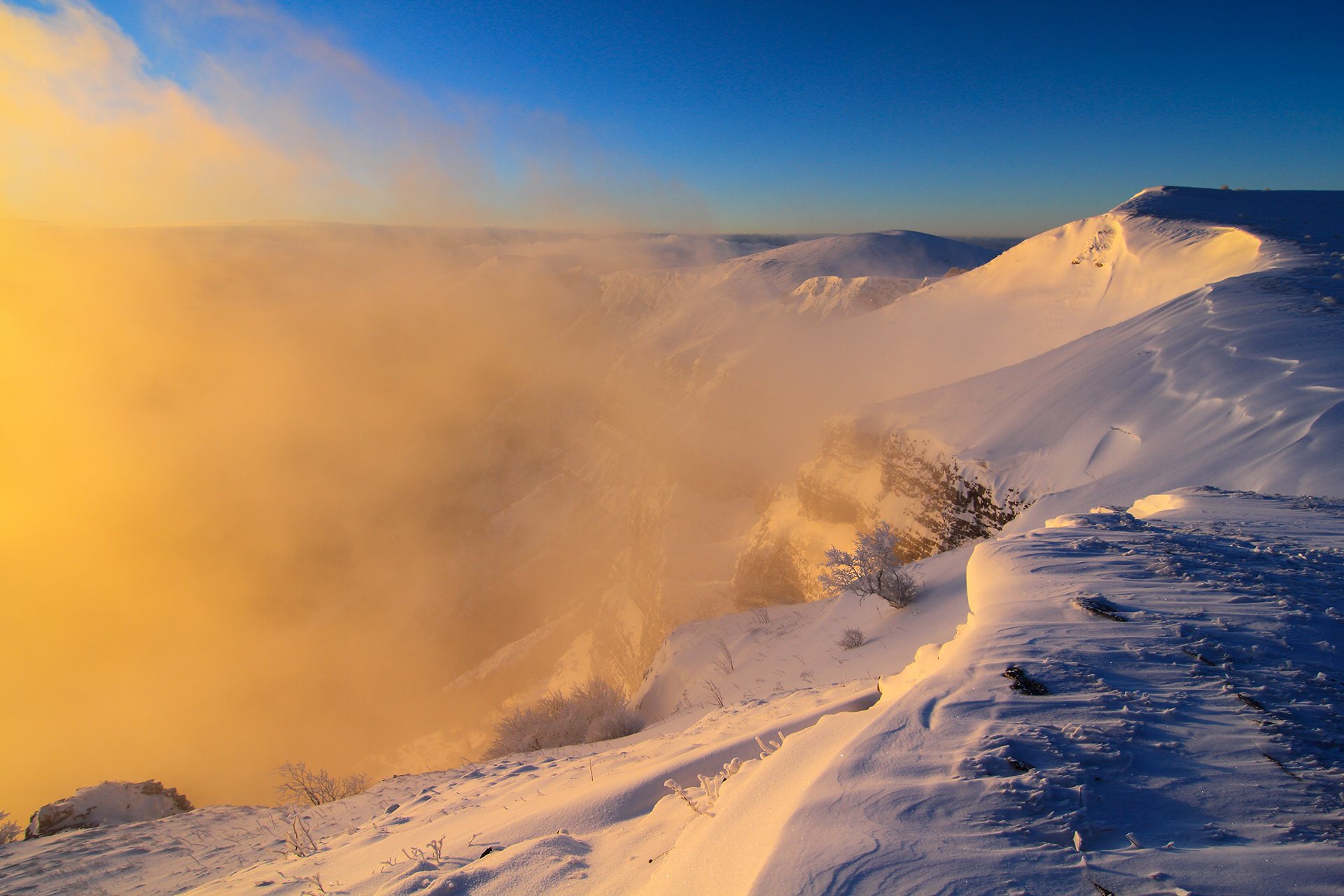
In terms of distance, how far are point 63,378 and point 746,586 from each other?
163 ft

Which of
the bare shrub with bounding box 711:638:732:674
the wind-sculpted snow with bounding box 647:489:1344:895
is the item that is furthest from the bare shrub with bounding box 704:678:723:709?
the wind-sculpted snow with bounding box 647:489:1344:895

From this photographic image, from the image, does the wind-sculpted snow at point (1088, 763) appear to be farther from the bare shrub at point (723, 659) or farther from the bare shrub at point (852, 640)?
the bare shrub at point (723, 659)

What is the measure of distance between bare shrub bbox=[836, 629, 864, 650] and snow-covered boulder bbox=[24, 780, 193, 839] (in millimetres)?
9508

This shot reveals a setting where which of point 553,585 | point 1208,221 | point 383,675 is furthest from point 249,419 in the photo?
point 1208,221

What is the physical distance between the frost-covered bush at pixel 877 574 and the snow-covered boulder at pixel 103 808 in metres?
10.0

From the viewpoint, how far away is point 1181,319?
9242 millimetres

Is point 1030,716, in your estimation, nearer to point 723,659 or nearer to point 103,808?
point 723,659

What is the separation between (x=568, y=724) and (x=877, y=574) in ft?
18.2

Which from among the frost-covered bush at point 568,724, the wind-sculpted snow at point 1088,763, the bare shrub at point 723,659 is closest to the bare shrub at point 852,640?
the bare shrub at point 723,659

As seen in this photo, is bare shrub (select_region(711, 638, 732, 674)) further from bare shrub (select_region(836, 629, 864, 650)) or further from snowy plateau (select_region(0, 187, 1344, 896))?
bare shrub (select_region(836, 629, 864, 650))

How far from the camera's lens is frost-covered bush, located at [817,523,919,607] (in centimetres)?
732

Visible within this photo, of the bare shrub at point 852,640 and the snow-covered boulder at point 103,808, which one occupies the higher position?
the bare shrub at point 852,640

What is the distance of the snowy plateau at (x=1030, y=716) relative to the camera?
5.02 feet

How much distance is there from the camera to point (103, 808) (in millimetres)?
7113
